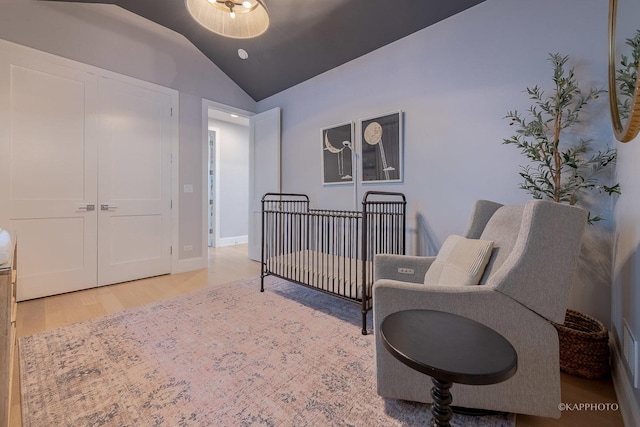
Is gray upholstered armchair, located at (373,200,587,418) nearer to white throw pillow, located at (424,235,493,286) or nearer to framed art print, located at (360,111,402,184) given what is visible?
white throw pillow, located at (424,235,493,286)

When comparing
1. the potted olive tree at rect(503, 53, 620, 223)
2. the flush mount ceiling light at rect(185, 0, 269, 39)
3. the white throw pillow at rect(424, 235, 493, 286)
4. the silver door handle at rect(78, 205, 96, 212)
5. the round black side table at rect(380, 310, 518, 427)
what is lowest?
the round black side table at rect(380, 310, 518, 427)

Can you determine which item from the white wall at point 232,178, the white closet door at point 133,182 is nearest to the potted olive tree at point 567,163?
the white closet door at point 133,182

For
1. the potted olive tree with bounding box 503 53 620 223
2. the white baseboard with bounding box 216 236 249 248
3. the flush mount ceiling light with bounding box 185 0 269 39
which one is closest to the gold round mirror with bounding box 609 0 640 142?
the potted olive tree with bounding box 503 53 620 223

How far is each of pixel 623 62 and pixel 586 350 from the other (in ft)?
4.72

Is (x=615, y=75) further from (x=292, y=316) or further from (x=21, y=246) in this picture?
(x=21, y=246)

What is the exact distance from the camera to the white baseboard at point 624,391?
112 cm

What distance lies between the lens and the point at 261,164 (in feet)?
13.5

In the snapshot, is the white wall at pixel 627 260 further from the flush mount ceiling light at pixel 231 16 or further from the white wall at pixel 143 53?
the white wall at pixel 143 53

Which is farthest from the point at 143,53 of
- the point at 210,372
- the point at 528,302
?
the point at 528,302

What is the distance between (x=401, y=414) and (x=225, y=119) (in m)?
5.47

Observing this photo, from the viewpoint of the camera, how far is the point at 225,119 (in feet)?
17.6

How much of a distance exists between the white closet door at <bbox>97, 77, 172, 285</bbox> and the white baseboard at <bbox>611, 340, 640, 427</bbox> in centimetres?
400

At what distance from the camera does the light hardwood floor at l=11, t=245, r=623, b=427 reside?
123cm

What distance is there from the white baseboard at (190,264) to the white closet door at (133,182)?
117 millimetres
